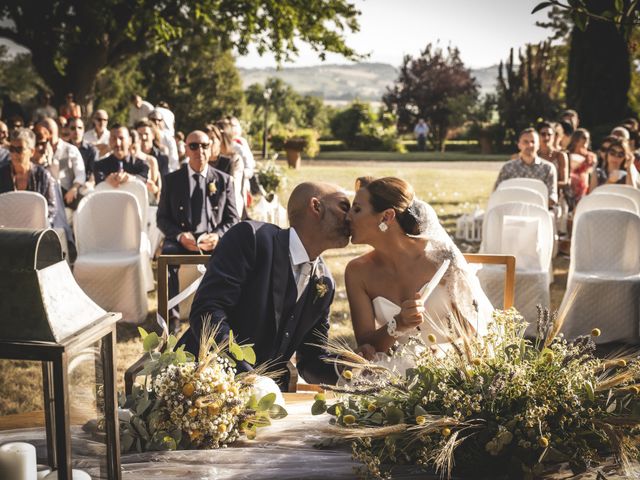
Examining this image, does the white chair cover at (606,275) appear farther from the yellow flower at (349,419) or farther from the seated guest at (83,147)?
the seated guest at (83,147)

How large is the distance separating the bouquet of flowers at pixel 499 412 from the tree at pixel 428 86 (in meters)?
37.2

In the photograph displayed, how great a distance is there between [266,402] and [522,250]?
477cm

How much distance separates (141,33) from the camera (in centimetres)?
1942

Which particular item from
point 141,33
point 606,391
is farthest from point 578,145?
point 141,33

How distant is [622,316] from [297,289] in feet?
12.8

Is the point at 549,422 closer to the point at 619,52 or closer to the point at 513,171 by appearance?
the point at 513,171

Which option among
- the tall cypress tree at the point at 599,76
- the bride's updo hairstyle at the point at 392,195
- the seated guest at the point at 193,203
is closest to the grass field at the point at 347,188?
the seated guest at the point at 193,203

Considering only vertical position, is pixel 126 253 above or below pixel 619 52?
below

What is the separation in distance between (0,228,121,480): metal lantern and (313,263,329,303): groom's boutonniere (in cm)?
182

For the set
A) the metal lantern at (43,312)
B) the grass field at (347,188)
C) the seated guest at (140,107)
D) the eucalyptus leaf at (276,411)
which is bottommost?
the grass field at (347,188)

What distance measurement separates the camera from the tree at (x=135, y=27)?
1872 centimetres

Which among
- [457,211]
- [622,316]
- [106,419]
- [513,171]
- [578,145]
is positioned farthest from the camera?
[457,211]

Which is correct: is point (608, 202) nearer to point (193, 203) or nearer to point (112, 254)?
point (193, 203)

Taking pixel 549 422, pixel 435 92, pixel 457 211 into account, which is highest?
pixel 435 92
